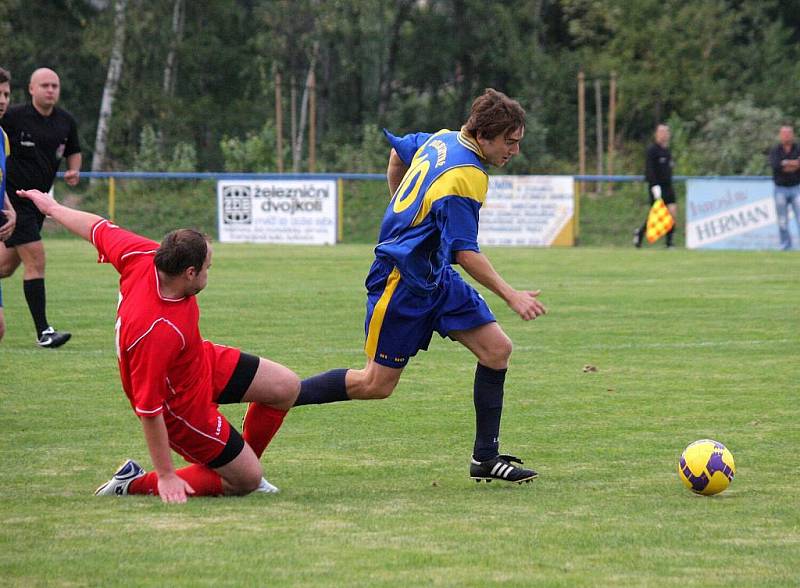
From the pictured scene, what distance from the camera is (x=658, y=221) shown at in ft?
83.5

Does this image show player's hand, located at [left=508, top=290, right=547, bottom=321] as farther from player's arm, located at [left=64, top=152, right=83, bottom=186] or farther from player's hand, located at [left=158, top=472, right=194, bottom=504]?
player's arm, located at [left=64, top=152, right=83, bottom=186]

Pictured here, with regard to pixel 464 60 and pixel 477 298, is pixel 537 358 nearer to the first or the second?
pixel 477 298

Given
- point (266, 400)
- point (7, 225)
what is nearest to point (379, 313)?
point (266, 400)

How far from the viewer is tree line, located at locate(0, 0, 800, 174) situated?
38500mm

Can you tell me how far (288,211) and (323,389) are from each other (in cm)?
2047

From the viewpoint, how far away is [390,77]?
41.1 meters

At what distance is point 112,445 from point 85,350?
387 cm

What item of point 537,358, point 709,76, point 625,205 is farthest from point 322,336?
point 709,76

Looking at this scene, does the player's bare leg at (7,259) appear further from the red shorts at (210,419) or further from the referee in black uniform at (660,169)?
the referee in black uniform at (660,169)

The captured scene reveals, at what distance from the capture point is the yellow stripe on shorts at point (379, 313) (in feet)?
21.3

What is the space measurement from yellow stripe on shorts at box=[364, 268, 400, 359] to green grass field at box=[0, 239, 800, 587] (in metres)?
0.57

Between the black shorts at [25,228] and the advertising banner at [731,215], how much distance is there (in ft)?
52.0

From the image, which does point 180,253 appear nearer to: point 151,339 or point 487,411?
point 151,339

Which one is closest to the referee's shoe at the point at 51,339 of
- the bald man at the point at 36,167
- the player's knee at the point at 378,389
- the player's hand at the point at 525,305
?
the bald man at the point at 36,167
